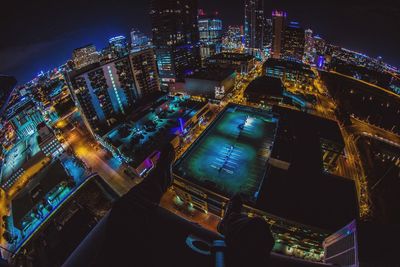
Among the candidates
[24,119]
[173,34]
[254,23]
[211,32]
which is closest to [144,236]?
[24,119]

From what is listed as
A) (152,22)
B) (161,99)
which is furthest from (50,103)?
(152,22)

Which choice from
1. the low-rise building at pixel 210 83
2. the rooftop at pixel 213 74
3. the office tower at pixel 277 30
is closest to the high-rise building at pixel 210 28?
the office tower at pixel 277 30

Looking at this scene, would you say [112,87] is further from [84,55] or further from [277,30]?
[277,30]

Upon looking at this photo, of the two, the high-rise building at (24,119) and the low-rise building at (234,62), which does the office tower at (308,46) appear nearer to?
the low-rise building at (234,62)

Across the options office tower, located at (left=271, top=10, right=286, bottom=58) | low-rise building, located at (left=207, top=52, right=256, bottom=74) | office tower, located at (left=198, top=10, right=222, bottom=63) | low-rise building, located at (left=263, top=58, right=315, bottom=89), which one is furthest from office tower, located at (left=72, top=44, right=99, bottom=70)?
office tower, located at (left=271, top=10, right=286, bottom=58)

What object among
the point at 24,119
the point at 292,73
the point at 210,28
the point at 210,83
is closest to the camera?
the point at 24,119

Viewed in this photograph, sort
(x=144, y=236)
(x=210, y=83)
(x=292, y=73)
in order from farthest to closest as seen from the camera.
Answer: (x=292, y=73)
(x=210, y=83)
(x=144, y=236)

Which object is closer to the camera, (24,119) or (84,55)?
(24,119)

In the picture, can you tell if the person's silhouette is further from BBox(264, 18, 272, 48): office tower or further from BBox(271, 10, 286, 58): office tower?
BBox(264, 18, 272, 48): office tower
